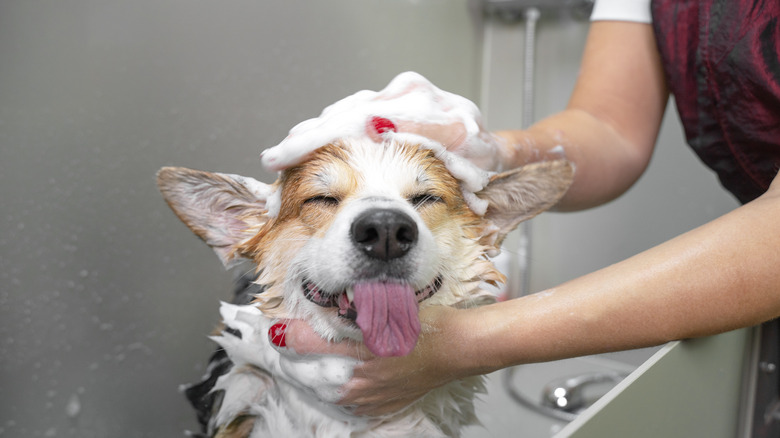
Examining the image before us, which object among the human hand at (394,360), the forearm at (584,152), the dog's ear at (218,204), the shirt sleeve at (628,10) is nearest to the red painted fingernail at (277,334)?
the human hand at (394,360)

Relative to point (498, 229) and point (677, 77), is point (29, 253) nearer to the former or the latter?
point (498, 229)

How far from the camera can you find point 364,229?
616 millimetres

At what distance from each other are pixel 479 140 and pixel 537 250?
90 centimetres

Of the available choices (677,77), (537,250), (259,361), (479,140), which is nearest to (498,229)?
(479,140)

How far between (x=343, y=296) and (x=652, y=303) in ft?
1.33

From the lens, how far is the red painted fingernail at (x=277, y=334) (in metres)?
0.73

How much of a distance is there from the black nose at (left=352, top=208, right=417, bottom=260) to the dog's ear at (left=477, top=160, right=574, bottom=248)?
0.80 ft

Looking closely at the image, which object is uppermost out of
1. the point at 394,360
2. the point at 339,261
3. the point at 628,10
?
the point at 628,10

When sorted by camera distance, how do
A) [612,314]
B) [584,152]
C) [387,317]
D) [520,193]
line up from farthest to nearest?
[584,152] < [520,193] < [612,314] < [387,317]

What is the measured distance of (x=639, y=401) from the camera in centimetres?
71

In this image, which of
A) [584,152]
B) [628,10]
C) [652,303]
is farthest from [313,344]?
[628,10]

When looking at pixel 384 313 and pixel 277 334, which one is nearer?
pixel 384 313

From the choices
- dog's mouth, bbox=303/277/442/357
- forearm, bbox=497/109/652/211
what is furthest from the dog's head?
forearm, bbox=497/109/652/211

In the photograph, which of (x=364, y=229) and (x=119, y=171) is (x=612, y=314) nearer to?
(x=364, y=229)
